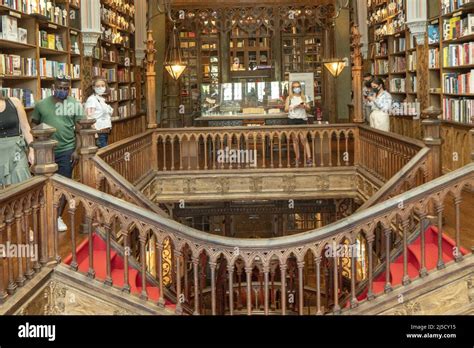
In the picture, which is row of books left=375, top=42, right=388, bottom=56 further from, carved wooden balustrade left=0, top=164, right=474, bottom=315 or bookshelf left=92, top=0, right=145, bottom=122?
carved wooden balustrade left=0, top=164, right=474, bottom=315

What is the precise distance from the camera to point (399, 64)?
12.4 m

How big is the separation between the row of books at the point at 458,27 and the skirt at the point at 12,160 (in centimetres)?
549

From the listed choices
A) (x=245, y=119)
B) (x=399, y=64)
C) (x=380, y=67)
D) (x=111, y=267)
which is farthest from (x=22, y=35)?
(x=380, y=67)

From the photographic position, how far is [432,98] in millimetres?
10508

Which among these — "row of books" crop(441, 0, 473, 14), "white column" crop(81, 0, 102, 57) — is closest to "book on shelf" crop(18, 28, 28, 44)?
"white column" crop(81, 0, 102, 57)

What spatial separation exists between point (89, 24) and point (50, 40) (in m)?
1.62

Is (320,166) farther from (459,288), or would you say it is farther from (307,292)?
A: (459,288)

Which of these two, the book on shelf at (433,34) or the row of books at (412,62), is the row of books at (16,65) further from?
the row of books at (412,62)

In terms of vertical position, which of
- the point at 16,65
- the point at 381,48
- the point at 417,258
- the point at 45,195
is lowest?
the point at 417,258

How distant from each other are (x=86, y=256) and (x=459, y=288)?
2757mm

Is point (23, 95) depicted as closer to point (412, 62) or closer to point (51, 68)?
point (51, 68)

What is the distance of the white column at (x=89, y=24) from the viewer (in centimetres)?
1062

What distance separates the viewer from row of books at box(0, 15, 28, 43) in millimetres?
7441
